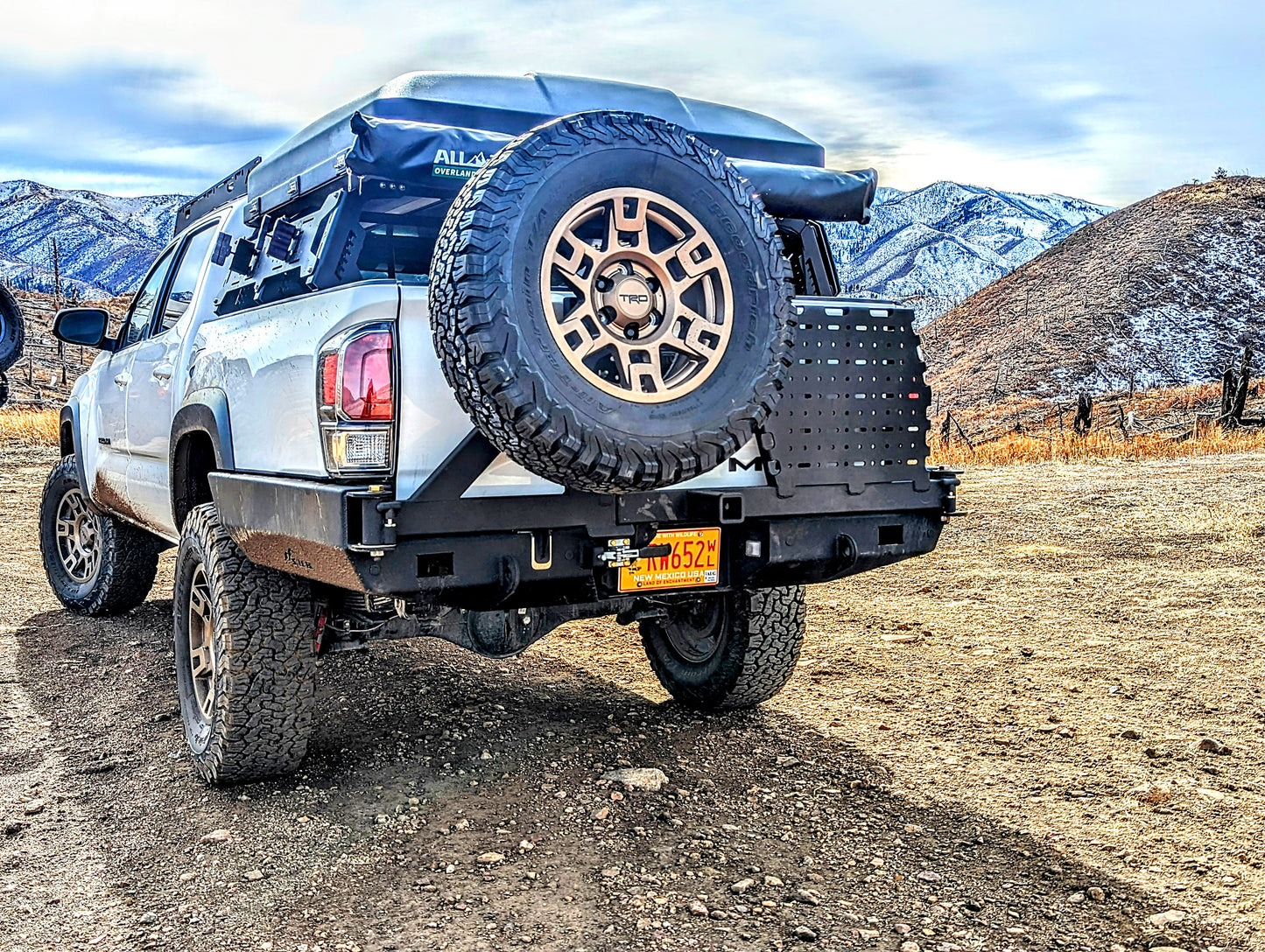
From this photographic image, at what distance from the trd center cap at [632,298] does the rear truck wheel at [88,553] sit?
450 cm

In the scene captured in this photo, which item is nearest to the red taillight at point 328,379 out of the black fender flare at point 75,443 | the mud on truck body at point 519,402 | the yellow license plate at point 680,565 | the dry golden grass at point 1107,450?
the mud on truck body at point 519,402

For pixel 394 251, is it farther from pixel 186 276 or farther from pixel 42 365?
pixel 42 365

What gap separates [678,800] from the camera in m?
3.90

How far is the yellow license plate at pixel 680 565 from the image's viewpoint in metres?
3.61

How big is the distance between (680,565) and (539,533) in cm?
52

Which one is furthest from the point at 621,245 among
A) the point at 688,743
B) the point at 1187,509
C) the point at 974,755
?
the point at 1187,509

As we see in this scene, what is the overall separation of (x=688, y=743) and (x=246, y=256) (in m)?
2.73

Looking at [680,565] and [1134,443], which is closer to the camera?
[680,565]

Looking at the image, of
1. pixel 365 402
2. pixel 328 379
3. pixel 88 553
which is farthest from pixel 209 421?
pixel 88 553

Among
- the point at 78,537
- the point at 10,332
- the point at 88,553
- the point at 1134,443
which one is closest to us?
the point at 88,553

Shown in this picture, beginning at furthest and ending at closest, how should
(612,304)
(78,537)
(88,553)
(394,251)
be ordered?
(78,537) → (88,553) → (394,251) → (612,304)

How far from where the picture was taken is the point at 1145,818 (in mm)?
3680

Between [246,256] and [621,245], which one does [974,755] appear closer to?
Result: [621,245]

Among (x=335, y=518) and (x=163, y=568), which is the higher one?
(x=335, y=518)
